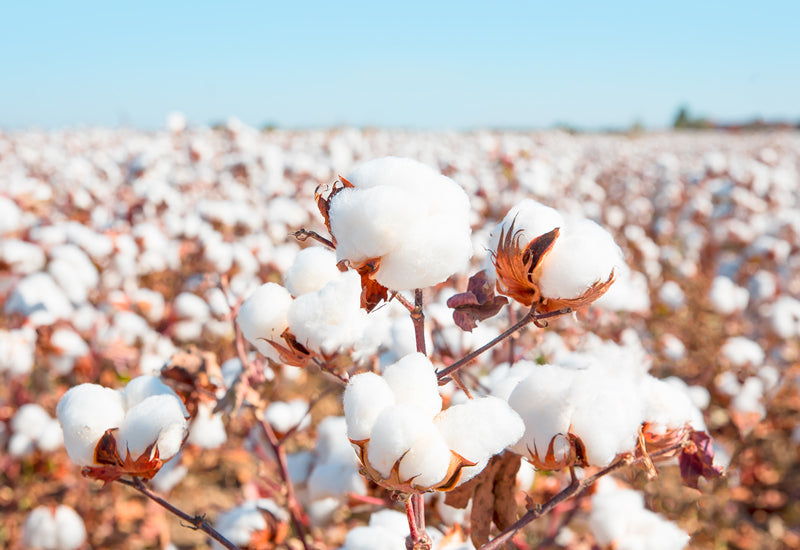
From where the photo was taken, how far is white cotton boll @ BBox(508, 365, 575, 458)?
65 centimetres

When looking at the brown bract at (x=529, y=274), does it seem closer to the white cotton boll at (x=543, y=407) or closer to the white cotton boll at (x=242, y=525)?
the white cotton boll at (x=543, y=407)

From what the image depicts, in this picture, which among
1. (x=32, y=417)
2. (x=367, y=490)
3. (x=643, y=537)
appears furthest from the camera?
(x=32, y=417)

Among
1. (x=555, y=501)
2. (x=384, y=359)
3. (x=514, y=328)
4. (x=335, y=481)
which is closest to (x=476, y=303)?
(x=514, y=328)

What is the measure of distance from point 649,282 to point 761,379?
2.33 m

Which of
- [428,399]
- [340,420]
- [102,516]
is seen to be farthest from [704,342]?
[428,399]

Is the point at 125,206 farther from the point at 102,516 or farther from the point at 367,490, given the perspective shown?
the point at 367,490

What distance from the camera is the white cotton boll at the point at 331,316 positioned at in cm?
63

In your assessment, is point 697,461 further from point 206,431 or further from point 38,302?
point 38,302

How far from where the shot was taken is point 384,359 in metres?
1.35

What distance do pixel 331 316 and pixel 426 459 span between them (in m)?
0.19

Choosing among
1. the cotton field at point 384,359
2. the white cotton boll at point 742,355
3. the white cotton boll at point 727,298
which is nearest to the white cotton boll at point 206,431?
the cotton field at point 384,359

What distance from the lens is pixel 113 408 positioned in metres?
0.74

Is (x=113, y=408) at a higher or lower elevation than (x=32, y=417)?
higher

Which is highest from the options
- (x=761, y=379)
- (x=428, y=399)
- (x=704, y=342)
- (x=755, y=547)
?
(x=428, y=399)
